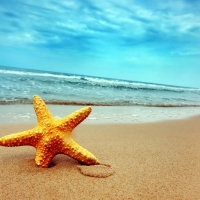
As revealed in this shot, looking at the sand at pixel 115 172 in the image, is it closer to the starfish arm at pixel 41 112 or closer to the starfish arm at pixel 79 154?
the starfish arm at pixel 79 154

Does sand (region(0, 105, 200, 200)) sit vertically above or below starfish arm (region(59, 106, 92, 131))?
below

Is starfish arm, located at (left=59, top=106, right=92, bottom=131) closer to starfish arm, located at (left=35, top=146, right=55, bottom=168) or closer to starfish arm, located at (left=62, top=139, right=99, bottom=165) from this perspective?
starfish arm, located at (left=62, top=139, right=99, bottom=165)

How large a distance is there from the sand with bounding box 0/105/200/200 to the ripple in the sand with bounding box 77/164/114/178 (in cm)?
1

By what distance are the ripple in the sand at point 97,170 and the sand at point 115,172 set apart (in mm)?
11

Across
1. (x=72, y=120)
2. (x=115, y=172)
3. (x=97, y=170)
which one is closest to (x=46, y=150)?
(x=72, y=120)

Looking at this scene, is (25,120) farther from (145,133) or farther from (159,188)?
(159,188)

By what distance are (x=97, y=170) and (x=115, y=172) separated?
198 mm

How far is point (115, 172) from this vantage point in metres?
2.55

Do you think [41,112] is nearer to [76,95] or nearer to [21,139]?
[21,139]

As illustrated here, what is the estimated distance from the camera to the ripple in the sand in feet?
7.92

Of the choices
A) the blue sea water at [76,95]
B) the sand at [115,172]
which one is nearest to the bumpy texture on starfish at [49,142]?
the sand at [115,172]

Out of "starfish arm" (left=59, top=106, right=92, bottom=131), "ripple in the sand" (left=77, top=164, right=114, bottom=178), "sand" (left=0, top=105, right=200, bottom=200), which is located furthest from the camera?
"starfish arm" (left=59, top=106, right=92, bottom=131)

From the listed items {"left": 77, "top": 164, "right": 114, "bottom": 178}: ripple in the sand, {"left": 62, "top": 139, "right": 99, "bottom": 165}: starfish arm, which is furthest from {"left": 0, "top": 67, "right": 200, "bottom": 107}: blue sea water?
{"left": 77, "top": 164, "right": 114, "bottom": 178}: ripple in the sand

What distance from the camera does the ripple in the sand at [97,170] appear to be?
7.92 ft
